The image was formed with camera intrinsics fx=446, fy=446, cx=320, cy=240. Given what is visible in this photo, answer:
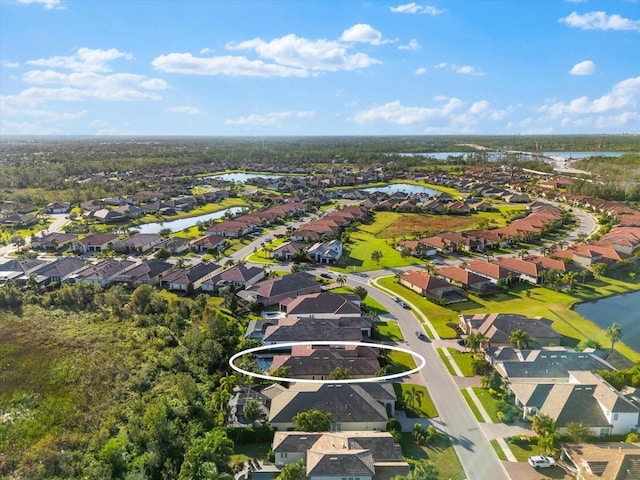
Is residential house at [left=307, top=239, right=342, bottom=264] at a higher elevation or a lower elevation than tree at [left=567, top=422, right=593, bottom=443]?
higher

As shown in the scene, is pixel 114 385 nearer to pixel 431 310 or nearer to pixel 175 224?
pixel 431 310

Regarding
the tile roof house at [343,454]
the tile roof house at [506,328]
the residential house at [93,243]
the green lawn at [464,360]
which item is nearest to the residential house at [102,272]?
the residential house at [93,243]

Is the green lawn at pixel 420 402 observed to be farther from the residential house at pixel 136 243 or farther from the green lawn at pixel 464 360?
the residential house at pixel 136 243

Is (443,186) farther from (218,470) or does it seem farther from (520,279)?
(218,470)

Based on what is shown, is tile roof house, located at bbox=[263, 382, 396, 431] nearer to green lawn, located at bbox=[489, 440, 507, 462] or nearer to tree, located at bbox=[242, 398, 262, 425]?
tree, located at bbox=[242, 398, 262, 425]

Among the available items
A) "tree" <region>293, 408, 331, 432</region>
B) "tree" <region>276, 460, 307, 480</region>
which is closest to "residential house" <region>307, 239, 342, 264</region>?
"tree" <region>293, 408, 331, 432</region>

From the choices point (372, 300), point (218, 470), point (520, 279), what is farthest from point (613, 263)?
point (218, 470)

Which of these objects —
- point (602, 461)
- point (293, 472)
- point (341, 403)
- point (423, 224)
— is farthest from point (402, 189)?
point (293, 472)
